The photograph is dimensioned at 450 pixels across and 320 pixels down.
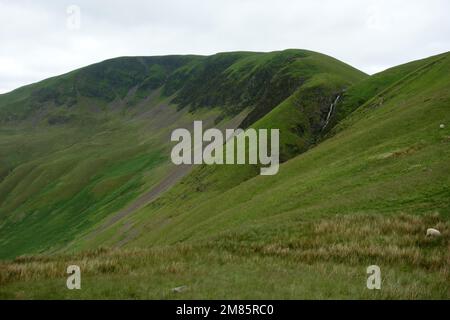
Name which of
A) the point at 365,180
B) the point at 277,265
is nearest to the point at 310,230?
the point at 277,265

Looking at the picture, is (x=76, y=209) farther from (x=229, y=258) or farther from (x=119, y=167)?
(x=229, y=258)

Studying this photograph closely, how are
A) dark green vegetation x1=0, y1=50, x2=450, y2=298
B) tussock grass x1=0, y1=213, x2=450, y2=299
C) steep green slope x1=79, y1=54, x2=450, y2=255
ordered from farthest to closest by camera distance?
1. steep green slope x1=79, y1=54, x2=450, y2=255
2. dark green vegetation x1=0, y1=50, x2=450, y2=298
3. tussock grass x1=0, y1=213, x2=450, y2=299

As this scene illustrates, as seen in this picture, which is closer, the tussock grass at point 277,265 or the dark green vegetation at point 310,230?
the tussock grass at point 277,265

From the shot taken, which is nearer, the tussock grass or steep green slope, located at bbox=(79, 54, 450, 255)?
the tussock grass

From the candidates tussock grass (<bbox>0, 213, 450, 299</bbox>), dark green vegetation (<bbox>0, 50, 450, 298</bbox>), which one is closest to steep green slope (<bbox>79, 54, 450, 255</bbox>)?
dark green vegetation (<bbox>0, 50, 450, 298</bbox>)

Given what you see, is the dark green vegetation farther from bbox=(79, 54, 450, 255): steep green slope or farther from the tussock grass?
bbox=(79, 54, 450, 255): steep green slope

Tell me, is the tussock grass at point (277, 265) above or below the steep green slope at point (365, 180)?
below

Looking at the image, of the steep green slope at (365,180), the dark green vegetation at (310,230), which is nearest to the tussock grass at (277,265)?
the dark green vegetation at (310,230)

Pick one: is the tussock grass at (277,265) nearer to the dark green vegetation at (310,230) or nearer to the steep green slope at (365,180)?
the dark green vegetation at (310,230)

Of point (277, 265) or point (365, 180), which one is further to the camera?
point (365, 180)

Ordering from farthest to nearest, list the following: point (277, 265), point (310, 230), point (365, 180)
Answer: point (365, 180), point (310, 230), point (277, 265)

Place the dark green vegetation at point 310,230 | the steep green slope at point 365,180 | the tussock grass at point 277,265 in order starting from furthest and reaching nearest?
the steep green slope at point 365,180, the dark green vegetation at point 310,230, the tussock grass at point 277,265

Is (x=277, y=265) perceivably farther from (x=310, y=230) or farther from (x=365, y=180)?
(x=365, y=180)
